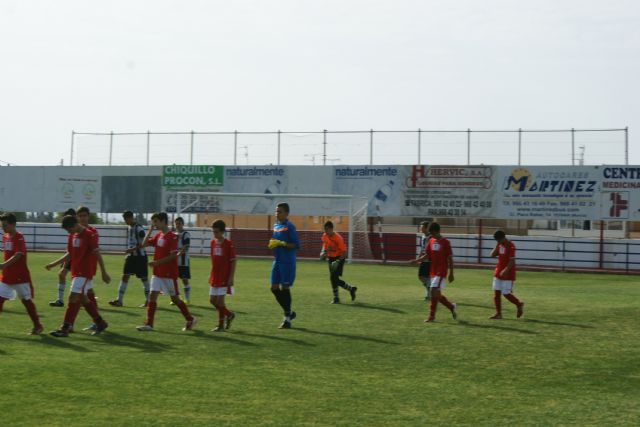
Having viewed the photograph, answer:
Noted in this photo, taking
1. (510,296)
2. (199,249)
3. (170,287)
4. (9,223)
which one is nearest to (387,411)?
(170,287)

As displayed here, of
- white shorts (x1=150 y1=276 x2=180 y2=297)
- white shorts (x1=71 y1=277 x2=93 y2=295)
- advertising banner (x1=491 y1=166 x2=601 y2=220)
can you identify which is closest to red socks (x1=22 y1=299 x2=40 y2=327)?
white shorts (x1=71 y1=277 x2=93 y2=295)

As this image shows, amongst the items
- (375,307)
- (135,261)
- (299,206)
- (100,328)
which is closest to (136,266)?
(135,261)

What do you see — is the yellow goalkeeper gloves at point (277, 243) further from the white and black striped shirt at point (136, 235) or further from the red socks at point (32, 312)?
the white and black striped shirt at point (136, 235)

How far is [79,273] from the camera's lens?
12805 mm

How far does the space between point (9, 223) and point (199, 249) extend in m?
29.3

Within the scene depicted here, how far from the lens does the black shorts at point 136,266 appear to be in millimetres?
18016

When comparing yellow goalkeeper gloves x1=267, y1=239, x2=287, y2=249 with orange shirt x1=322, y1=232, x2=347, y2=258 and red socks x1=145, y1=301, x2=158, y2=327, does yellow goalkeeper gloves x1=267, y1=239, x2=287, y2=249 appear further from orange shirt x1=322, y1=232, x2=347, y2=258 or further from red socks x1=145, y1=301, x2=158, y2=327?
orange shirt x1=322, y1=232, x2=347, y2=258

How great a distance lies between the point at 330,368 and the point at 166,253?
4.40 m

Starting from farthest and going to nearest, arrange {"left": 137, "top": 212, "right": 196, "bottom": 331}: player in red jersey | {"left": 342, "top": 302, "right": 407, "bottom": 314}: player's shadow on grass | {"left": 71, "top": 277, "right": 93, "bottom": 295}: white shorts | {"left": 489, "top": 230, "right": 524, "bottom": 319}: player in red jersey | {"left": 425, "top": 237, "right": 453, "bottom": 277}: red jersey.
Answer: {"left": 342, "top": 302, "right": 407, "bottom": 314}: player's shadow on grass < {"left": 489, "top": 230, "right": 524, "bottom": 319}: player in red jersey < {"left": 425, "top": 237, "right": 453, "bottom": 277}: red jersey < {"left": 137, "top": 212, "right": 196, "bottom": 331}: player in red jersey < {"left": 71, "top": 277, "right": 93, "bottom": 295}: white shorts

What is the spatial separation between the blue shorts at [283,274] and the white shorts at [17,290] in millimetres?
3904

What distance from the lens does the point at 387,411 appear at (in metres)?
8.15

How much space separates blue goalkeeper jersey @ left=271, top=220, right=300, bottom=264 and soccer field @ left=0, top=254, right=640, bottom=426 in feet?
3.82

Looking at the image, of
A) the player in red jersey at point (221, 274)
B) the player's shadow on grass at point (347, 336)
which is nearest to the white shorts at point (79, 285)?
the player in red jersey at point (221, 274)

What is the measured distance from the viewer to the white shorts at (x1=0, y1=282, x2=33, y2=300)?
12773 mm
